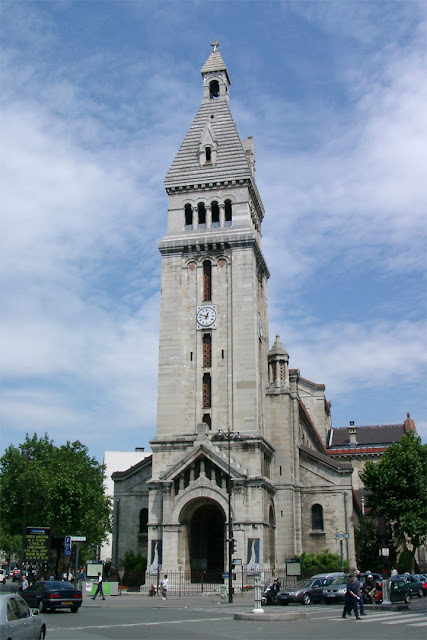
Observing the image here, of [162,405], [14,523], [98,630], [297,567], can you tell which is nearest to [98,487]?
[14,523]

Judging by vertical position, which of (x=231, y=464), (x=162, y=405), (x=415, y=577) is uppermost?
(x=162, y=405)

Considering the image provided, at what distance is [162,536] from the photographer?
46062 mm

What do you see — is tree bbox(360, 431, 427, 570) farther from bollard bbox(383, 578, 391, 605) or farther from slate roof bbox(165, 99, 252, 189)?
slate roof bbox(165, 99, 252, 189)

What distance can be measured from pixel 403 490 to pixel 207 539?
18.3 m

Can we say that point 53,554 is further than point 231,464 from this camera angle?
Yes

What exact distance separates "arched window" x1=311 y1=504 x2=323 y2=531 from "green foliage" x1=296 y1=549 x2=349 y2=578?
2.62 meters

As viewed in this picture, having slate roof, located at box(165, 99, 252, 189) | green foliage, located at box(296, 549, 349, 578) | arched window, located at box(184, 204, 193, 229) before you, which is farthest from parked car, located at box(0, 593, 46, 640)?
slate roof, located at box(165, 99, 252, 189)

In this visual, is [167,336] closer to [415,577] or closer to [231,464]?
[231,464]

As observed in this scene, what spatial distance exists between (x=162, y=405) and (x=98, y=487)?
49.6ft

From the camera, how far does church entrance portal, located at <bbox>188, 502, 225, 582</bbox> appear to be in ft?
159

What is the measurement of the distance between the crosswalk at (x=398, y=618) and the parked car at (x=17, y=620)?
11735 mm

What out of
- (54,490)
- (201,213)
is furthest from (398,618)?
(201,213)

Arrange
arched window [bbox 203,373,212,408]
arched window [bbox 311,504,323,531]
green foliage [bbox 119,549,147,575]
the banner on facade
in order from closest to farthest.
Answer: the banner on facade, green foliage [bbox 119,549,147,575], arched window [bbox 203,373,212,408], arched window [bbox 311,504,323,531]

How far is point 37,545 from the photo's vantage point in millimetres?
36656
